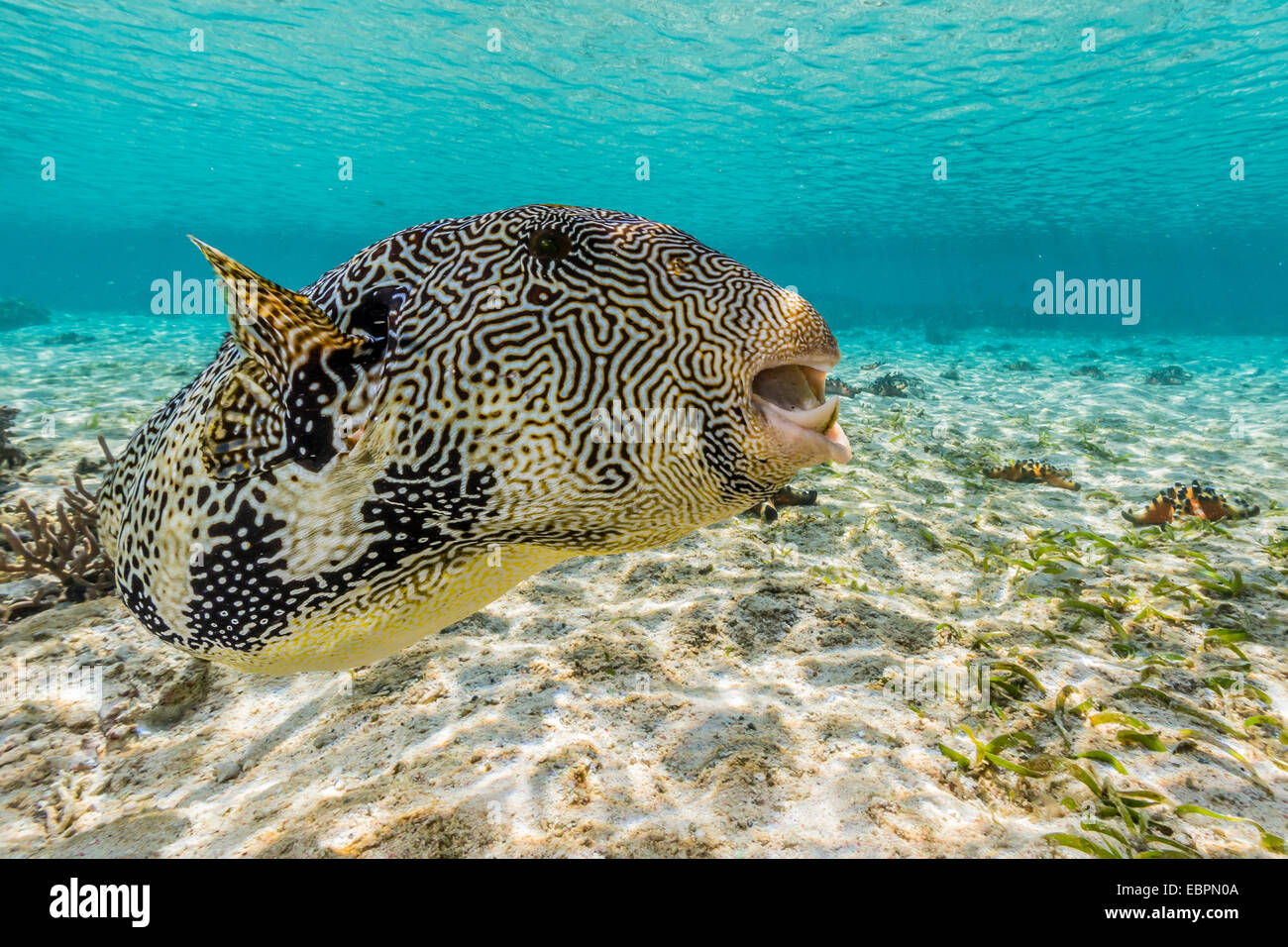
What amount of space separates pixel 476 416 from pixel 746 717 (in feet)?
7.06

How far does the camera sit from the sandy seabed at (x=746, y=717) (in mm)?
2262

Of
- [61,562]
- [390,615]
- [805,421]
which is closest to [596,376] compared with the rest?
[805,421]

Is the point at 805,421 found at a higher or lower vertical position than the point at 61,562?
higher

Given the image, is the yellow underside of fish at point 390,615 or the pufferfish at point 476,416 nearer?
the pufferfish at point 476,416

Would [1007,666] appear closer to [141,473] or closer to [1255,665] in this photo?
[1255,665]

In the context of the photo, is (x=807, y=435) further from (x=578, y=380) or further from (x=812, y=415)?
(x=578, y=380)

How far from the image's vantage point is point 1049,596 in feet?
13.8

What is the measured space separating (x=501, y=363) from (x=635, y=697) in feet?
7.11

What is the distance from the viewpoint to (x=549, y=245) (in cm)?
155

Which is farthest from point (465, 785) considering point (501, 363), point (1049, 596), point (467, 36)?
point (467, 36)

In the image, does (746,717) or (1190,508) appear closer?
(746,717)
